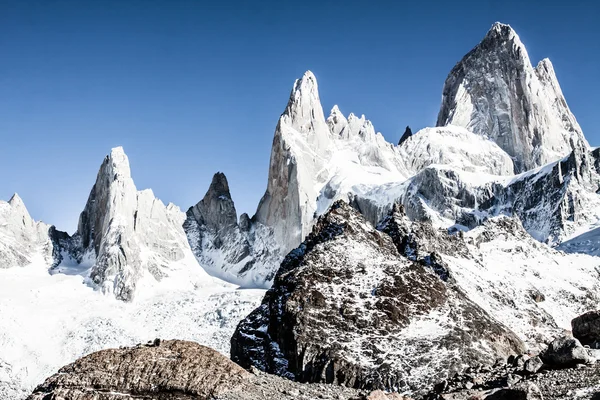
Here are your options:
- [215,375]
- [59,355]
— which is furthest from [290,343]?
[59,355]

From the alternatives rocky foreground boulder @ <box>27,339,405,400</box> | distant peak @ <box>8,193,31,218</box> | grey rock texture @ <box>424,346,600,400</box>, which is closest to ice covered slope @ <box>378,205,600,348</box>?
grey rock texture @ <box>424,346,600,400</box>

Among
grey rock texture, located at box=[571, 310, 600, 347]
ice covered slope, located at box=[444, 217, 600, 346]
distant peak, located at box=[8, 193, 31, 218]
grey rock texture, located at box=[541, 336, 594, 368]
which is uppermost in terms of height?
distant peak, located at box=[8, 193, 31, 218]

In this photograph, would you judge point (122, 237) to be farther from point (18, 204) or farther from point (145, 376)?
point (145, 376)

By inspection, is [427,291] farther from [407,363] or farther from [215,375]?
[215,375]

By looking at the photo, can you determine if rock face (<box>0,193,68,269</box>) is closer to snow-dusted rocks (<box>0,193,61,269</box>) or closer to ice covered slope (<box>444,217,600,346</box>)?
snow-dusted rocks (<box>0,193,61,269</box>)

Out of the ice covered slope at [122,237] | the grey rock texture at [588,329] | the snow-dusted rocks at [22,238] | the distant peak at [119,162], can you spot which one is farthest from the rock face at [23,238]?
the grey rock texture at [588,329]

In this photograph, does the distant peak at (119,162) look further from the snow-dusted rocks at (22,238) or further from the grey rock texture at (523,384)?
the grey rock texture at (523,384)

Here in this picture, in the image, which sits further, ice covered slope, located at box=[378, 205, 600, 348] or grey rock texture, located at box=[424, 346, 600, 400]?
ice covered slope, located at box=[378, 205, 600, 348]
